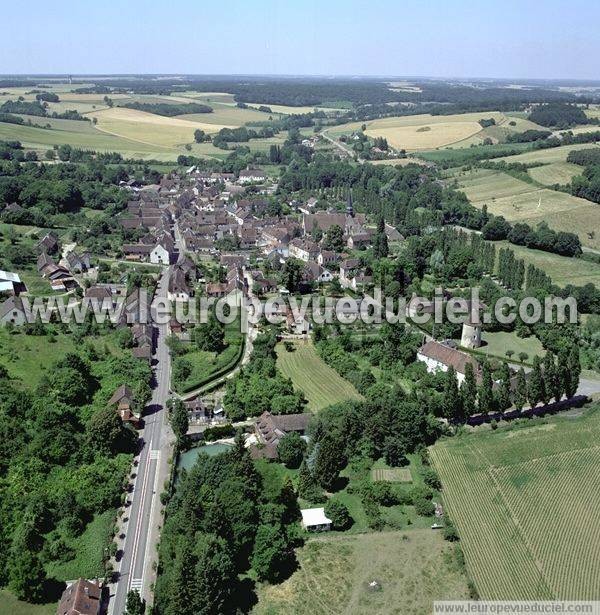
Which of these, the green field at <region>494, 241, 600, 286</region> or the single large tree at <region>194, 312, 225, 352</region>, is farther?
the green field at <region>494, 241, 600, 286</region>

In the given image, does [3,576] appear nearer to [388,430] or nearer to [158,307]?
[388,430]

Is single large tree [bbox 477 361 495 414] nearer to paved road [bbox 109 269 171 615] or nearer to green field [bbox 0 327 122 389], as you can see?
paved road [bbox 109 269 171 615]

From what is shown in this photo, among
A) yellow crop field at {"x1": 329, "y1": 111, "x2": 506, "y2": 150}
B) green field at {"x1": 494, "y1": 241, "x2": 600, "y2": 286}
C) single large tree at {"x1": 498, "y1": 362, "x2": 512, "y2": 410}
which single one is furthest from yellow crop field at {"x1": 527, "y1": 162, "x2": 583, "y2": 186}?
single large tree at {"x1": 498, "y1": 362, "x2": 512, "y2": 410}

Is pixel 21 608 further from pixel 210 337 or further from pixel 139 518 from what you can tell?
pixel 210 337

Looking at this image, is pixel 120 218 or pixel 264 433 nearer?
pixel 264 433

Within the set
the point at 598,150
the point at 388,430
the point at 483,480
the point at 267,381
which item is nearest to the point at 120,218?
Answer: the point at 267,381

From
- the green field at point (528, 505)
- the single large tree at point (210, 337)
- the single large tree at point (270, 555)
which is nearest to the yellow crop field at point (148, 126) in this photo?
the single large tree at point (210, 337)

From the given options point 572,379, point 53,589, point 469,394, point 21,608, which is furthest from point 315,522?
point 572,379
